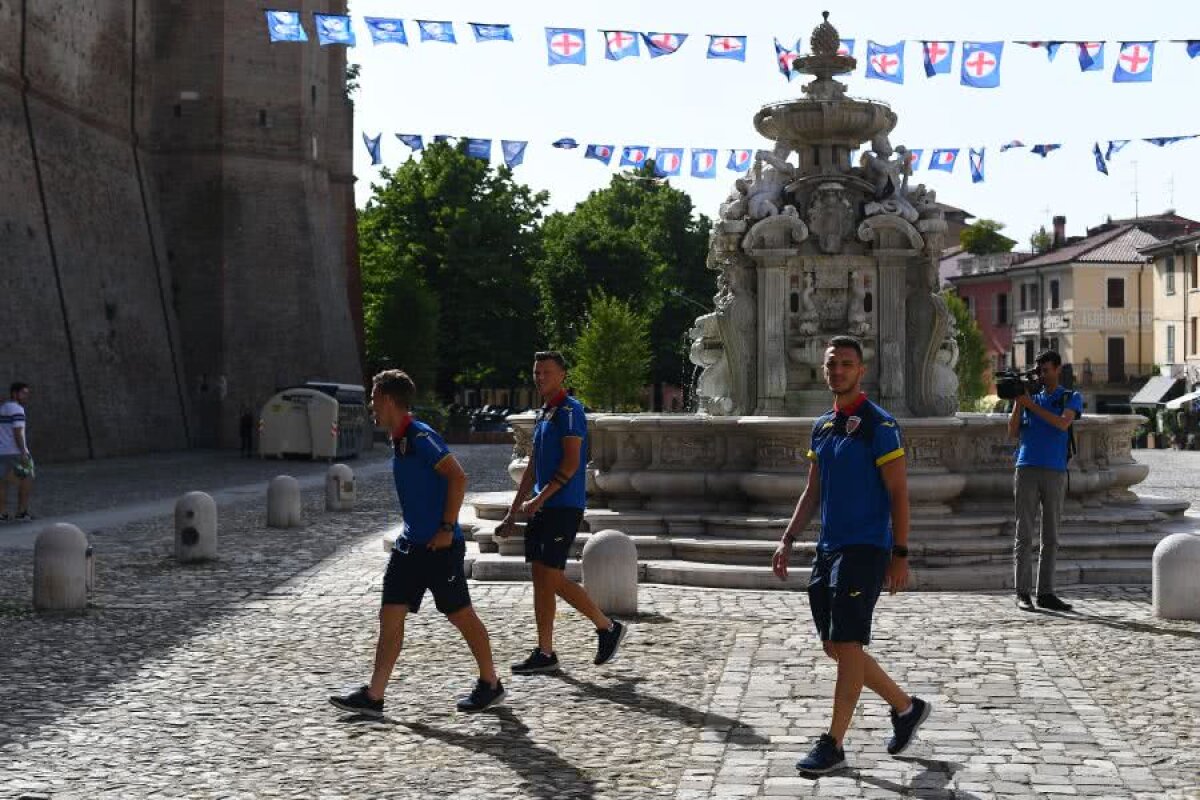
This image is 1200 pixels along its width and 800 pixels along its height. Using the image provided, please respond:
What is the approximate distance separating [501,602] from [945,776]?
228 inches

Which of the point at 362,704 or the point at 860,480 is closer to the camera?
the point at 860,480

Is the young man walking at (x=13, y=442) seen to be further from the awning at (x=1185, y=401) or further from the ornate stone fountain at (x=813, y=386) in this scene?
the awning at (x=1185, y=401)

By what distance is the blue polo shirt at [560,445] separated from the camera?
9125 millimetres

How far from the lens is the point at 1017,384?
11359 millimetres

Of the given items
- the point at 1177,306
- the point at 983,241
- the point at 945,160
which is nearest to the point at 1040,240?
the point at 983,241

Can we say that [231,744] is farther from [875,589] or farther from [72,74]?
[72,74]

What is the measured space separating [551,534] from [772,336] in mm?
8406

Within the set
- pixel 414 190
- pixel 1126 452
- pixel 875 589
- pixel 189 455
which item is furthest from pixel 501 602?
pixel 414 190

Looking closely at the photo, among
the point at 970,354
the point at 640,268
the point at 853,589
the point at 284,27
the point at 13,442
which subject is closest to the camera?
the point at 853,589

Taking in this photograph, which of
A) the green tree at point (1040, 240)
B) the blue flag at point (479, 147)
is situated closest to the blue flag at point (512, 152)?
the blue flag at point (479, 147)

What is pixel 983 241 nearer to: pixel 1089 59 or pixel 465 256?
pixel 465 256

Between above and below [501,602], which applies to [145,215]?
above

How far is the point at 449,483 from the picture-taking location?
784cm

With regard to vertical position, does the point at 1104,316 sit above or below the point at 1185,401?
above
